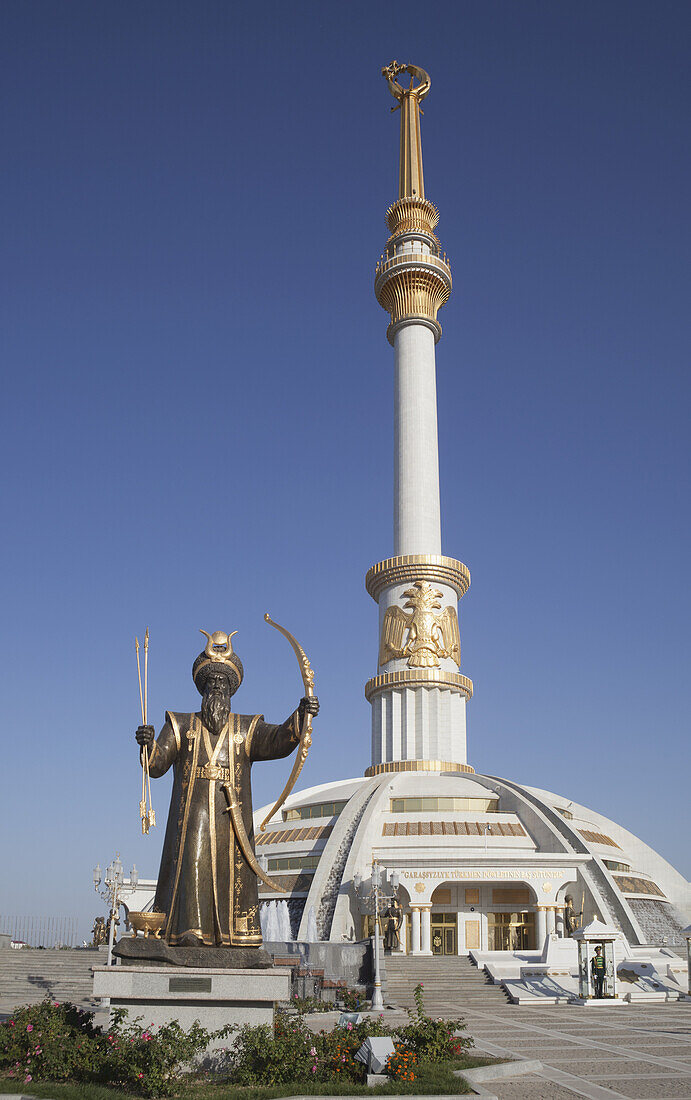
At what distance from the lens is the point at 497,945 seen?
114 feet

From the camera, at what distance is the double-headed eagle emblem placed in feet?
150

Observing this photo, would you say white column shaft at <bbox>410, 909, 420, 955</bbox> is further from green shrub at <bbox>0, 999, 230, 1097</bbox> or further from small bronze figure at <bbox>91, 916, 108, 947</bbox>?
green shrub at <bbox>0, 999, 230, 1097</bbox>

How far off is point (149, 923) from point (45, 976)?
20.2 m

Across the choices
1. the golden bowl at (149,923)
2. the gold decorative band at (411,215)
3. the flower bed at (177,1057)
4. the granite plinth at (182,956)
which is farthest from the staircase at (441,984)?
the gold decorative band at (411,215)

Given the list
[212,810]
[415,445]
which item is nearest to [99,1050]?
[212,810]

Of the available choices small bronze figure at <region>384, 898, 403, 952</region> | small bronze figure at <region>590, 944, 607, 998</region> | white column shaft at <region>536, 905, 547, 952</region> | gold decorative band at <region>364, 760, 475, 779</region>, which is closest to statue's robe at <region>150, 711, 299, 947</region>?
small bronze figure at <region>590, 944, 607, 998</region>

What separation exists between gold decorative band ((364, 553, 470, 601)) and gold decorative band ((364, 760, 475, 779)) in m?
8.68

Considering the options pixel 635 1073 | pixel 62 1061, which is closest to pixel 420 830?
pixel 635 1073

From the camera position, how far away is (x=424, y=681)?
45125 millimetres

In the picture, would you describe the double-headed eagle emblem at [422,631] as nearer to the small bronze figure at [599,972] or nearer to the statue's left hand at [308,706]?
the small bronze figure at [599,972]

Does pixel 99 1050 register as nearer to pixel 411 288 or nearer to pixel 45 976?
pixel 45 976

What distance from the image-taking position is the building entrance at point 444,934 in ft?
113

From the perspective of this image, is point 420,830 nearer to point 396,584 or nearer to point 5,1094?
point 396,584

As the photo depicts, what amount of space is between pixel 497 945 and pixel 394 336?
33020mm
